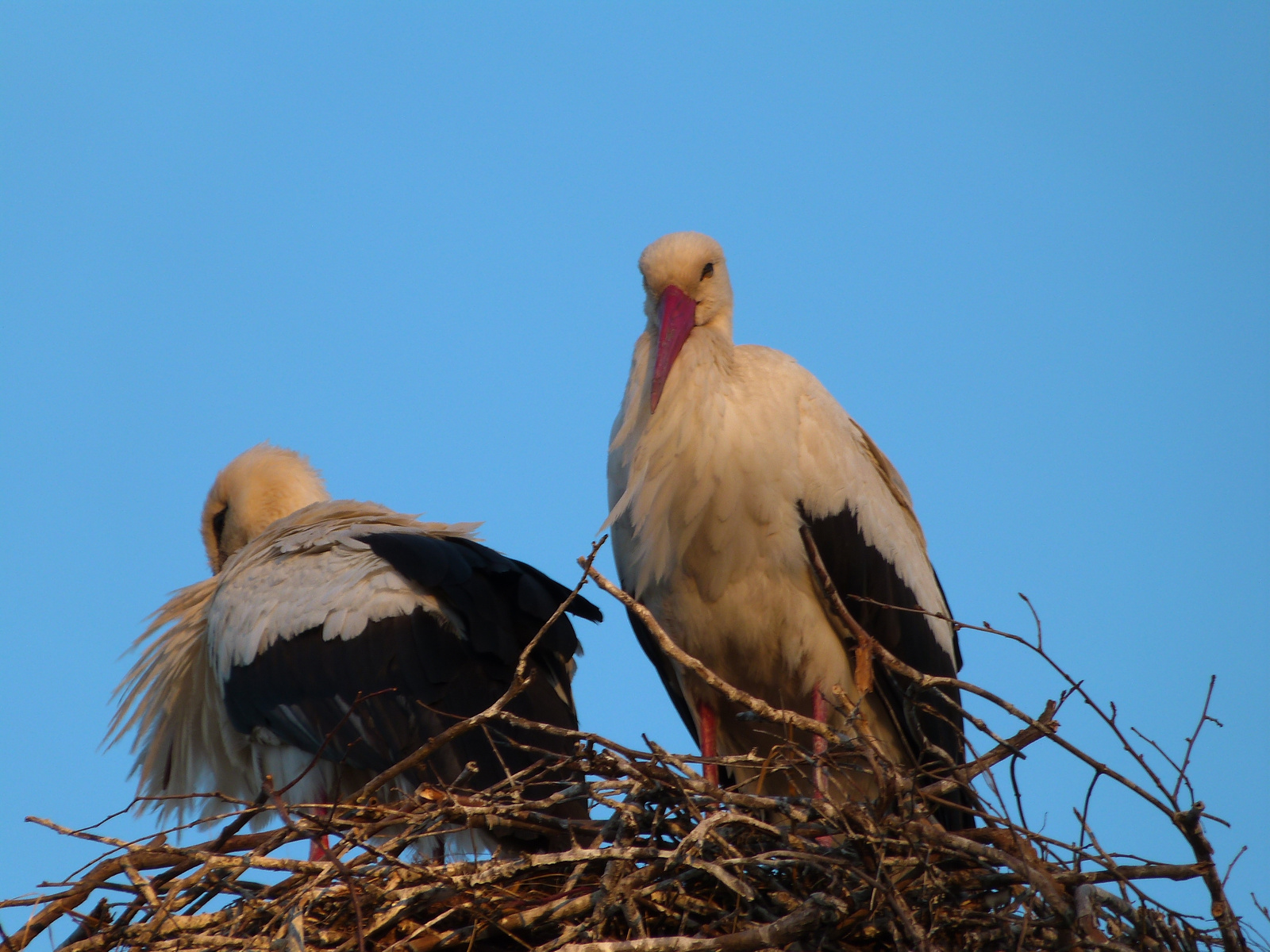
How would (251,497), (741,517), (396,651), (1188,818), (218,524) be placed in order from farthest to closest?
1. (218,524)
2. (251,497)
3. (396,651)
4. (741,517)
5. (1188,818)

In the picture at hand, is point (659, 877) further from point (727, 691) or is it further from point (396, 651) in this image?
point (396, 651)

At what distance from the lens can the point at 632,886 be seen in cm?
279

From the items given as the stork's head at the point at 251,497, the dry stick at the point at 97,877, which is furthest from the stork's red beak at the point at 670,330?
the stork's head at the point at 251,497

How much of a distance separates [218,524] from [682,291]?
2.36 meters

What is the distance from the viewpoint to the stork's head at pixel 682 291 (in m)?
3.83

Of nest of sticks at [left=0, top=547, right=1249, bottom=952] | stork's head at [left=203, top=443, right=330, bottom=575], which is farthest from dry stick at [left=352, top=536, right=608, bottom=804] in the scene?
stork's head at [left=203, top=443, right=330, bottom=575]

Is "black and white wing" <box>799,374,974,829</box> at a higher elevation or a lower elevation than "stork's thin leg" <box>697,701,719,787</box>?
higher

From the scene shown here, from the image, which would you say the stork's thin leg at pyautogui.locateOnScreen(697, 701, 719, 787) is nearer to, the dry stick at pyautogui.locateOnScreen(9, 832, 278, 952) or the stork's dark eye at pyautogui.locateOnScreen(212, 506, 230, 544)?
the dry stick at pyautogui.locateOnScreen(9, 832, 278, 952)

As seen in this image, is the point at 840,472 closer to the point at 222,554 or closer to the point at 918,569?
the point at 918,569

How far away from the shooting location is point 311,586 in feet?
13.5

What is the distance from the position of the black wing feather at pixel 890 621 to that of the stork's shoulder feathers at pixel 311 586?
1084 mm

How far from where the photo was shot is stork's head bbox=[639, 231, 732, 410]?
383 centimetres

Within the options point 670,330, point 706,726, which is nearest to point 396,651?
point 706,726

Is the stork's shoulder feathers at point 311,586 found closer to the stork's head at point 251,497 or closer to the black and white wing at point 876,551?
the stork's head at point 251,497
